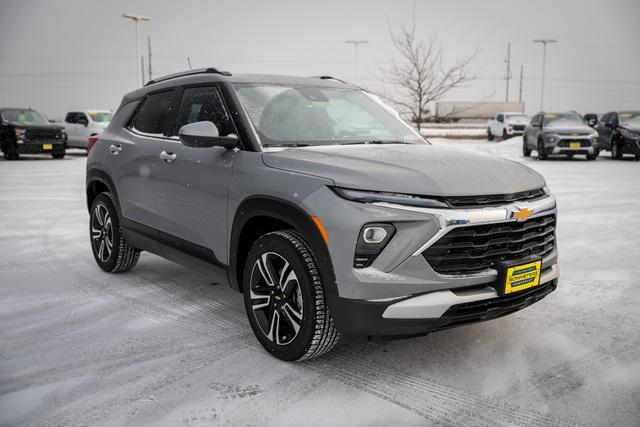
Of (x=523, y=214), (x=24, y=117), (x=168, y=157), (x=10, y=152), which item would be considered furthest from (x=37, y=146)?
(x=523, y=214)

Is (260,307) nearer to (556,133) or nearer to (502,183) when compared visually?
(502,183)

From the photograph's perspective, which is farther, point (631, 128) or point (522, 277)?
point (631, 128)

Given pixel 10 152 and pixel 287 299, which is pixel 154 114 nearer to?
pixel 287 299

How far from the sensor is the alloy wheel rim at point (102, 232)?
5582 mm

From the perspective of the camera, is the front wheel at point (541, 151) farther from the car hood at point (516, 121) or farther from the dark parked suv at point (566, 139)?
the car hood at point (516, 121)

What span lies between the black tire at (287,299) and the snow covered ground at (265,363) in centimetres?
15

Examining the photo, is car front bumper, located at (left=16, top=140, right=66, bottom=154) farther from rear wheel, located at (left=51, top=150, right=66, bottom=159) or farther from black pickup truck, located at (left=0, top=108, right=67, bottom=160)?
→ rear wheel, located at (left=51, top=150, right=66, bottom=159)

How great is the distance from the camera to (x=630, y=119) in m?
19.8

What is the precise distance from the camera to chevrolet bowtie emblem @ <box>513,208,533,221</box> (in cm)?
318

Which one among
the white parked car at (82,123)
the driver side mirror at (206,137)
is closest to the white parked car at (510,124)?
the white parked car at (82,123)

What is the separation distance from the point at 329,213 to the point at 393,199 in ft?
1.12

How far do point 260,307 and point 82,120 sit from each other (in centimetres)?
2301

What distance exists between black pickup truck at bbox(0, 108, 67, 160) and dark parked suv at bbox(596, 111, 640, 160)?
64.8ft

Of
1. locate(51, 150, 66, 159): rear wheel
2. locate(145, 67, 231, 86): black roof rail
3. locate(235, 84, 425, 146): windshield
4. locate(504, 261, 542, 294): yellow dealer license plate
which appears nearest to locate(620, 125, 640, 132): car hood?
locate(235, 84, 425, 146): windshield
